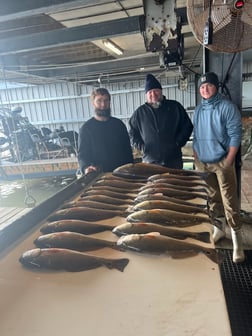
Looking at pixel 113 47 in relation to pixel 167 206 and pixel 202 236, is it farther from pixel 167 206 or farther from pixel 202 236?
pixel 202 236

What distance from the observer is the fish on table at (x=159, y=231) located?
3.35 feet

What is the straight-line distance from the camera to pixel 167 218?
1140 mm

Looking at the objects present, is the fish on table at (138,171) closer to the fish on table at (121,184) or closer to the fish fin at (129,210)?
the fish on table at (121,184)

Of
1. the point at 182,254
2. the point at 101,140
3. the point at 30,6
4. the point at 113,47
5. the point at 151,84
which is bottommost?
the point at 182,254

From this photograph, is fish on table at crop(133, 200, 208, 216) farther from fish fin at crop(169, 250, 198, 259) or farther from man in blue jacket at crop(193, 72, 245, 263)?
man in blue jacket at crop(193, 72, 245, 263)

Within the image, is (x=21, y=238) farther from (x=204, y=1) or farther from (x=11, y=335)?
(x=204, y=1)

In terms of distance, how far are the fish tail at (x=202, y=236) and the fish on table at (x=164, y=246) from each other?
0.18 feet

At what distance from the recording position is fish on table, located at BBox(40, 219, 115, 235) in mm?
1111

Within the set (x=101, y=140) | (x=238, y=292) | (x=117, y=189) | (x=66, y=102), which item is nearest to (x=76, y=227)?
(x=117, y=189)

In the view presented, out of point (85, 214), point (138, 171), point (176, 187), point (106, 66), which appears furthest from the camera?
point (106, 66)

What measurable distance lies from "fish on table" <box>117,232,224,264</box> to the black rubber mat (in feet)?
3.57

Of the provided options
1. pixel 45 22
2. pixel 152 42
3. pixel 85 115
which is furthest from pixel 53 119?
pixel 152 42

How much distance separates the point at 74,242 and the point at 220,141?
192 centimetres

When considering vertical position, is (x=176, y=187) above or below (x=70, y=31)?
below
